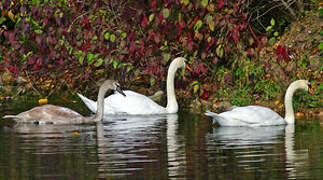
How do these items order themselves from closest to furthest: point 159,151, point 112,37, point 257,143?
1. point 159,151
2. point 257,143
3. point 112,37

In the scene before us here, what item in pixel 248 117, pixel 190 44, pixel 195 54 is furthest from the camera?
pixel 195 54

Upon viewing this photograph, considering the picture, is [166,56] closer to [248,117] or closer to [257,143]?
[248,117]

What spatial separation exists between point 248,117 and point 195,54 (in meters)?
4.13

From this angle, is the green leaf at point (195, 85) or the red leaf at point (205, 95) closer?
the green leaf at point (195, 85)

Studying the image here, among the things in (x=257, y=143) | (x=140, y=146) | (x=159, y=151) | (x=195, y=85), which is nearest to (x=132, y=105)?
(x=195, y=85)

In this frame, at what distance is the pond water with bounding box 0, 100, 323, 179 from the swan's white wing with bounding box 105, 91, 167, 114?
1306 mm

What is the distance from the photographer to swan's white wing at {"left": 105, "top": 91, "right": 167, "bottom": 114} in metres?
16.6

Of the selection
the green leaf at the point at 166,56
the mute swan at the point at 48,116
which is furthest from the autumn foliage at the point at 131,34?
the mute swan at the point at 48,116

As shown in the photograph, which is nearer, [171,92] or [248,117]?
[248,117]

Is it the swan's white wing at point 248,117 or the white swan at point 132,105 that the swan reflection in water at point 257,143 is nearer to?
the swan's white wing at point 248,117

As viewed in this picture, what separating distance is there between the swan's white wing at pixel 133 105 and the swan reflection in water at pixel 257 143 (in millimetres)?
2849

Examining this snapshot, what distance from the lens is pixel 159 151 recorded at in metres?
11.2

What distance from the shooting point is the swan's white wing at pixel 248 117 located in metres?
13.9

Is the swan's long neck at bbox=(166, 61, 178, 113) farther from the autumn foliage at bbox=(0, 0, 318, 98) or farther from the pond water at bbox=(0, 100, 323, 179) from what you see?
Result: the pond water at bbox=(0, 100, 323, 179)
